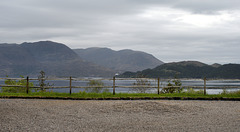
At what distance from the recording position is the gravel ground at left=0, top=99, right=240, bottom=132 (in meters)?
9.12

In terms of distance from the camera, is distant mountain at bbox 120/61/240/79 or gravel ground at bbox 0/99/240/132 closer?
gravel ground at bbox 0/99/240/132

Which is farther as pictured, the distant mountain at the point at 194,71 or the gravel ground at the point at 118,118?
the distant mountain at the point at 194,71

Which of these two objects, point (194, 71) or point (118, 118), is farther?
point (194, 71)

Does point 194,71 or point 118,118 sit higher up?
point 194,71

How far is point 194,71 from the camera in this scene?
127 meters

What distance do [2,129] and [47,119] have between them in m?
1.92

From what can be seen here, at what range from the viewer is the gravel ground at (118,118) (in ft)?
29.9

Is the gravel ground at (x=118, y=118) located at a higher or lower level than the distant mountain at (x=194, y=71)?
lower

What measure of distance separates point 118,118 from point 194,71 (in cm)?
12011

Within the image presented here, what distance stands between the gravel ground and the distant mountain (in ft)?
317

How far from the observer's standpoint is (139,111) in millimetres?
12570

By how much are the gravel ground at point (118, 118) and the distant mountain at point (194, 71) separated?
96.7 m

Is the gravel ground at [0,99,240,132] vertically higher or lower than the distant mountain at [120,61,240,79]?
lower

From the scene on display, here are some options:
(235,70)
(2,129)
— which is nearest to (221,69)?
(235,70)
